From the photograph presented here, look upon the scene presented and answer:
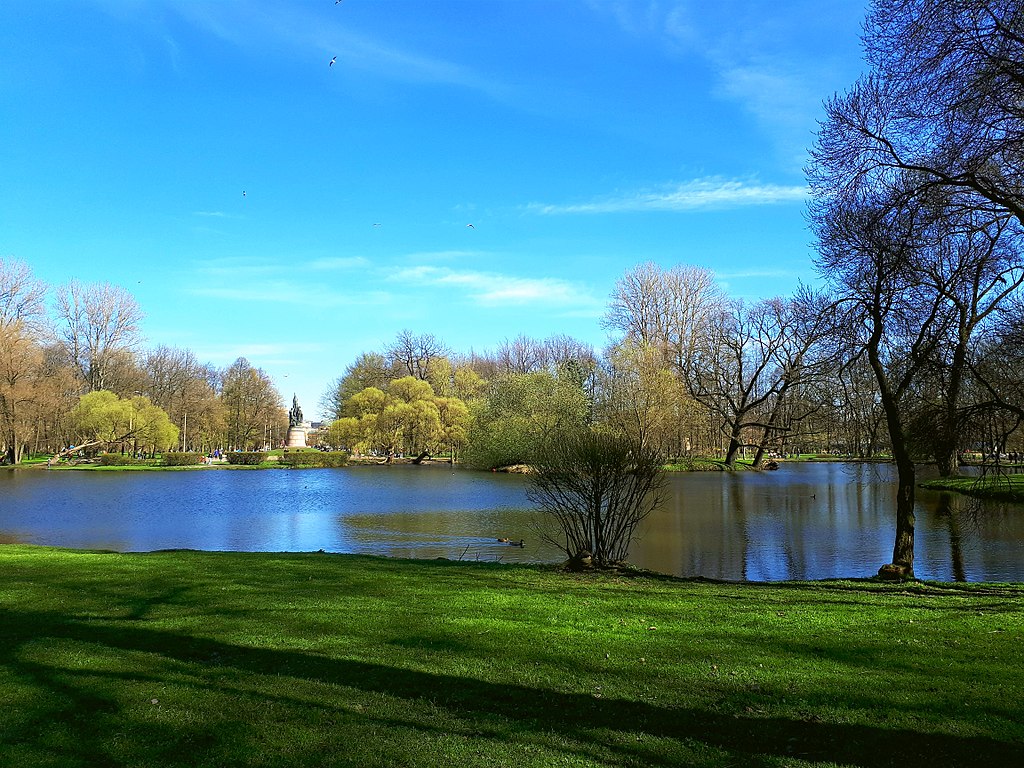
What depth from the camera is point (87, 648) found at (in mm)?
5625

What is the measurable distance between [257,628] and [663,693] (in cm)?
377

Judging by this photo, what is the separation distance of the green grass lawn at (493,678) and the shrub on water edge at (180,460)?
54.2 metres

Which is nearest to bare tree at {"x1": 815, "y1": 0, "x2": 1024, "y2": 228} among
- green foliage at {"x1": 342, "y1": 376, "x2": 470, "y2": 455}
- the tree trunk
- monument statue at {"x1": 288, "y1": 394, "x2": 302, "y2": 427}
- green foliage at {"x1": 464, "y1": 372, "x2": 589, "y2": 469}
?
the tree trunk

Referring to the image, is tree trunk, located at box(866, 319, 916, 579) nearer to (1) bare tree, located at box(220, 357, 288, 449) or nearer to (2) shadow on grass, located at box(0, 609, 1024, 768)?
(2) shadow on grass, located at box(0, 609, 1024, 768)

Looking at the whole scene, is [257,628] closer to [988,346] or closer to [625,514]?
[625,514]

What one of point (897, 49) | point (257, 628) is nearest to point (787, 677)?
point (257, 628)

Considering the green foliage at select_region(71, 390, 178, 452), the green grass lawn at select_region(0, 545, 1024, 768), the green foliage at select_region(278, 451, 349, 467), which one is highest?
the green foliage at select_region(71, 390, 178, 452)

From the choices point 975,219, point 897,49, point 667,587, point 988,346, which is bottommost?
point 667,587

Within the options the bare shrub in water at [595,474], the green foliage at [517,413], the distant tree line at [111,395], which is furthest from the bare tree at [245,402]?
the bare shrub in water at [595,474]

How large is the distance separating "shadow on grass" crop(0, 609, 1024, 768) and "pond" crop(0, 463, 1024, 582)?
8.97 metres

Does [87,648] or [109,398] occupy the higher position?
[109,398]

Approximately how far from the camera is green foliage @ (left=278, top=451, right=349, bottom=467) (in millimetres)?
63031

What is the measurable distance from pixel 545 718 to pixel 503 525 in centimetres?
1790

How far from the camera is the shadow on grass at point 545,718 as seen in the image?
387 centimetres
